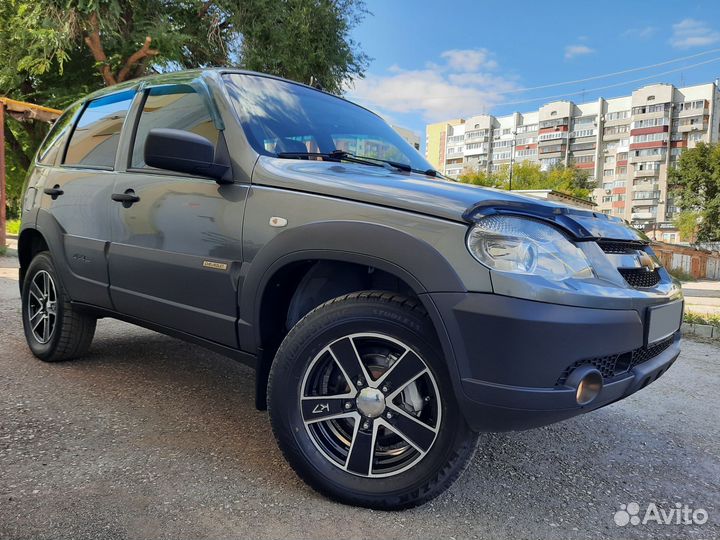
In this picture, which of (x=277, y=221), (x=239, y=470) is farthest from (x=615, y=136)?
(x=239, y=470)

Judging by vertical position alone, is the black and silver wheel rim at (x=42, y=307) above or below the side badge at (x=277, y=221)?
below

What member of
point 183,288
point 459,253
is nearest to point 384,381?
point 459,253

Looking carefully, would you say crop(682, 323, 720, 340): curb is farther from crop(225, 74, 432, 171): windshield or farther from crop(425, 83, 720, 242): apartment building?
crop(425, 83, 720, 242): apartment building

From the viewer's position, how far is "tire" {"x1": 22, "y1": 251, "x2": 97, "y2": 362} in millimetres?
3650

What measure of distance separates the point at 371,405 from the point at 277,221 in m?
0.83

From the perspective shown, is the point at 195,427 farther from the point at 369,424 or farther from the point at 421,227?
the point at 421,227

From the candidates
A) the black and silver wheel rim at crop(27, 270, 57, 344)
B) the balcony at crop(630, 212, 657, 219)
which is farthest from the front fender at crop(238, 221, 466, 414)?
the balcony at crop(630, 212, 657, 219)

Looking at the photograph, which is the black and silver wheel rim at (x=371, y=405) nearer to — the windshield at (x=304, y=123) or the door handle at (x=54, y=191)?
the windshield at (x=304, y=123)

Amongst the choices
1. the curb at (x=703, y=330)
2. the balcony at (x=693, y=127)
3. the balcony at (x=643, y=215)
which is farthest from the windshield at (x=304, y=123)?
the balcony at (x=643, y=215)

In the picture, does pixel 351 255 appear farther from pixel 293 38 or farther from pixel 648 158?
pixel 648 158

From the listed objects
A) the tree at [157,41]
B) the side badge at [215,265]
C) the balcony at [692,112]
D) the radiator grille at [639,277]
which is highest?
the balcony at [692,112]

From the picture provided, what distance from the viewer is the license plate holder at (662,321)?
6.58ft

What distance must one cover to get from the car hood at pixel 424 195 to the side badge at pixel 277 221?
0.45 ft

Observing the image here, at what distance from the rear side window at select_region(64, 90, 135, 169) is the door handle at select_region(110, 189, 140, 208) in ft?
1.08
